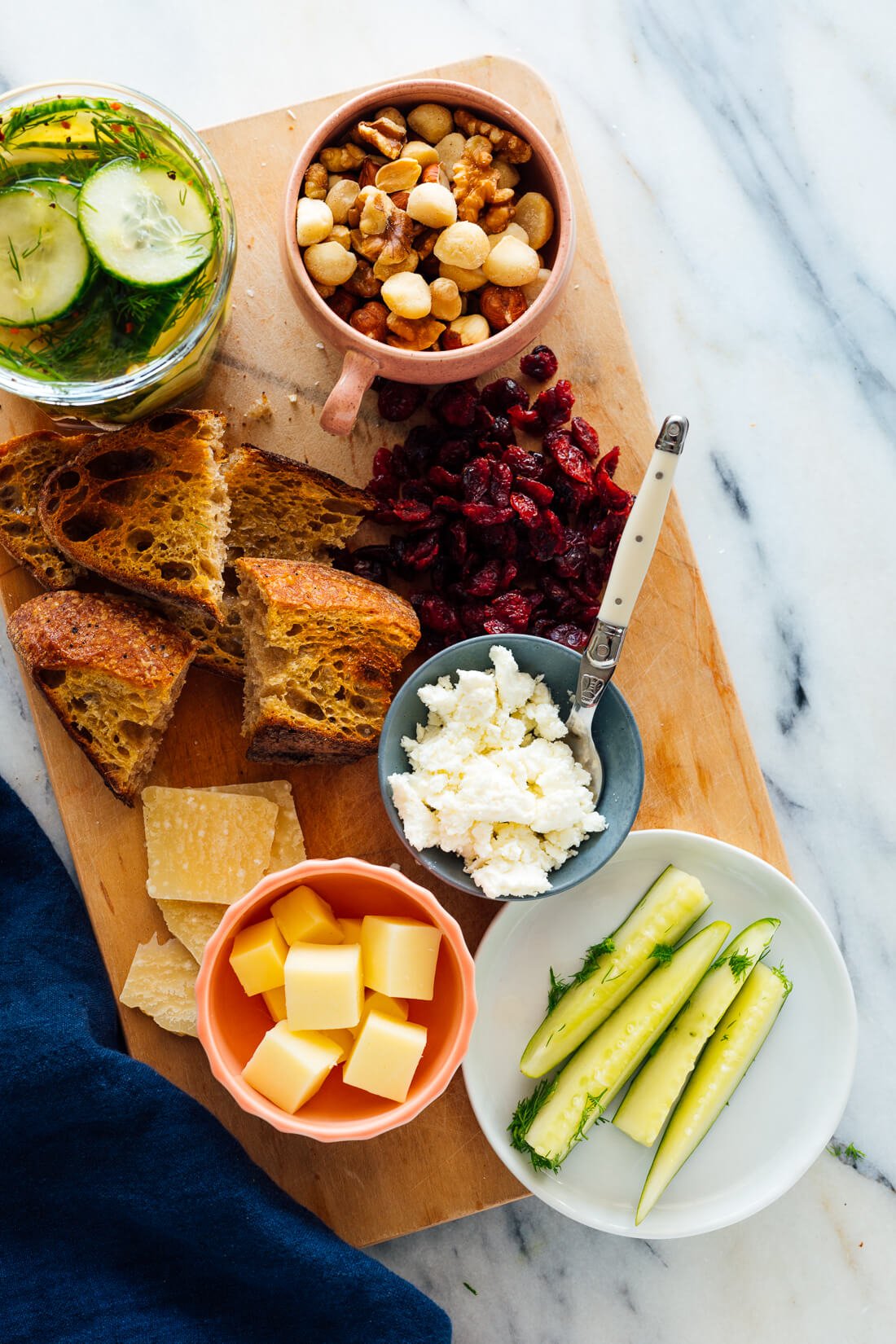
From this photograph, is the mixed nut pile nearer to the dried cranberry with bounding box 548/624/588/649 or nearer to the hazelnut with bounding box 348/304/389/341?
the hazelnut with bounding box 348/304/389/341

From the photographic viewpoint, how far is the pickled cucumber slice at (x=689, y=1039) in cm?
262

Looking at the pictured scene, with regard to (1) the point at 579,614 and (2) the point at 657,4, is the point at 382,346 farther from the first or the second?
(2) the point at 657,4

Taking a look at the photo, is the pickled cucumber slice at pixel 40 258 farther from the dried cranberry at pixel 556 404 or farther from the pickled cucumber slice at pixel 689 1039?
the pickled cucumber slice at pixel 689 1039

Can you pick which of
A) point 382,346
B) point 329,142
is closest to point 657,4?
point 329,142

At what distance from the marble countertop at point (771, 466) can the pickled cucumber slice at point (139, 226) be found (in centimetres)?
119

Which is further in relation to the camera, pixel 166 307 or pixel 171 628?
pixel 171 628

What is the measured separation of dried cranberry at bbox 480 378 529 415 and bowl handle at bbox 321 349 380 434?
15.2 inches

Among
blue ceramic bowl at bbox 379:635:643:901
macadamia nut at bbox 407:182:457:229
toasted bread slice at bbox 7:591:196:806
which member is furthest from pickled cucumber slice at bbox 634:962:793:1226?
macadamia nut at bbox 407:182:457:229

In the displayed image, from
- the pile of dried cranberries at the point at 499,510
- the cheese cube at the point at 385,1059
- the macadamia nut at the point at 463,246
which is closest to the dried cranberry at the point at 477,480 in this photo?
the pile of dried cranberries at the point at 499,510

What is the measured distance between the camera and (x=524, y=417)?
259 centimetres

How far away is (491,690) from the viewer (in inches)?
92.6

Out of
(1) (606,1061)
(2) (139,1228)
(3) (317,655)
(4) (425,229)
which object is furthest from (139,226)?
(2) (139,1228)

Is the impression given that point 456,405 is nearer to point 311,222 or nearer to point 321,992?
point 311,222

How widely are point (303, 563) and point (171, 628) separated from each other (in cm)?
35
